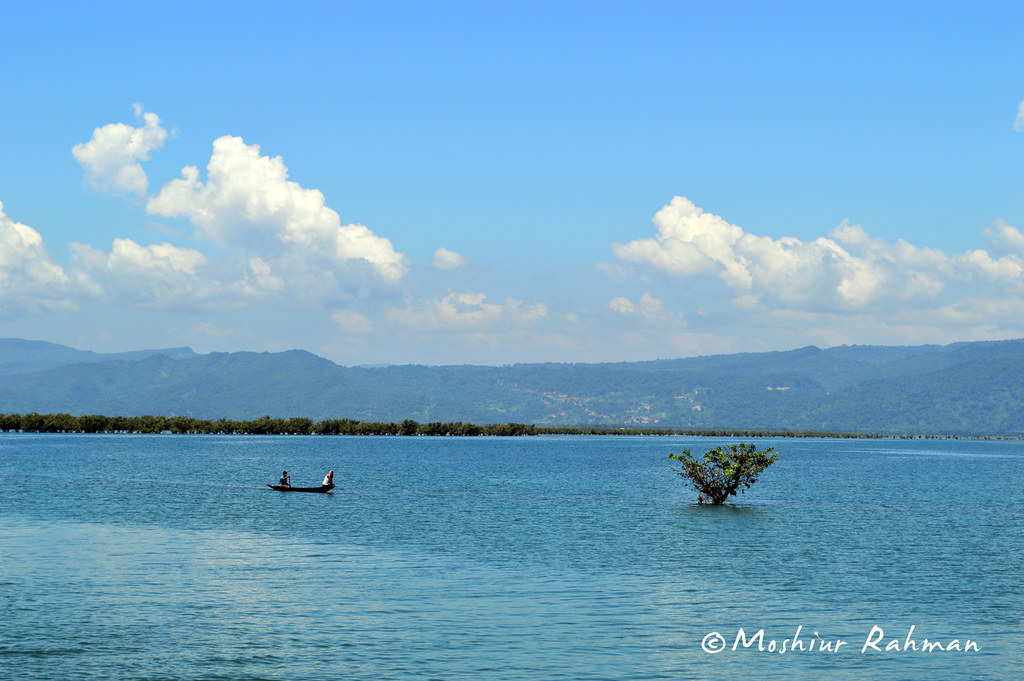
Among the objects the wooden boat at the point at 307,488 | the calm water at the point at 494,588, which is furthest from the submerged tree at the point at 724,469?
the wooden boat at the point at 307,488

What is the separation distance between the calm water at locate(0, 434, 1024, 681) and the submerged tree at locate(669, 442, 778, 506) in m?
2.88

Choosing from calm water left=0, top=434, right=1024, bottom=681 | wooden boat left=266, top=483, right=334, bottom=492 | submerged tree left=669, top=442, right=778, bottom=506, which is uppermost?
submerged tree left=669, top=442, right=778, bottom=506

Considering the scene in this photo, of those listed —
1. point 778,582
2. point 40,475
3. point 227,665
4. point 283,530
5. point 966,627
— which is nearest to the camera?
point 227,665

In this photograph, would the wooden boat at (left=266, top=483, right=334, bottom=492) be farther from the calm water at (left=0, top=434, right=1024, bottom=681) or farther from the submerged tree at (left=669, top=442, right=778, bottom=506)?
the submerged tree at (left=669, top=442, right=778, bottom=506)

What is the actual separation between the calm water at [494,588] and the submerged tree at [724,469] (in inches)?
113

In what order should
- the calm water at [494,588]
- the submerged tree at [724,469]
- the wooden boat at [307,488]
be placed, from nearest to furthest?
the calm water at [494,588] → the submerged tree at [724,469] → the wooden boat at [307,488]

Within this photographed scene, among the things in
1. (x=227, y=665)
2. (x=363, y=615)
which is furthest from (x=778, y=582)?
(x=227, y=665)

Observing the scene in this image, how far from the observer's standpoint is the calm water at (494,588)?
3628 cm

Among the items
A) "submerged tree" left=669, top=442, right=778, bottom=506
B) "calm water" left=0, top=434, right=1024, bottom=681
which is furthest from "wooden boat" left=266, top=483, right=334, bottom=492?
"submerged tree" left=669, top=442, right=778, bottom=506

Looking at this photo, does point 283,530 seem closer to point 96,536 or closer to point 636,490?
point 96,536

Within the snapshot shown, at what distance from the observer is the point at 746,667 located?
35750 millimetres

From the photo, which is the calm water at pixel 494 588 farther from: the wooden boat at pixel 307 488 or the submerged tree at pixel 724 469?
the wooden boat at pixel 307 488

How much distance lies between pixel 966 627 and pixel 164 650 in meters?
30.6

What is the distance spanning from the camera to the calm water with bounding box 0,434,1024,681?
3628 cm
